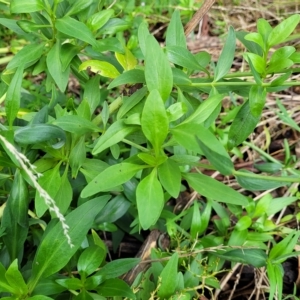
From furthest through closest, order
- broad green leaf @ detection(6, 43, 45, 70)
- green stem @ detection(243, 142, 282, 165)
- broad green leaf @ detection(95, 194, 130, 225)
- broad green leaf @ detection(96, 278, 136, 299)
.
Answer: green stem @ detection(243, 142, 282, 165)
broad green leaf @ detection(95, 194, 130, 225)
broad green leaf @ detection(6, 43, 45, 70)
broad green leaf @ detection(96, 278, 136, 299)

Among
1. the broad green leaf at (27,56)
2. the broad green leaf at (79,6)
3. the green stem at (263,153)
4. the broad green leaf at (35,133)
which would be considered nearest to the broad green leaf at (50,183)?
the broad green leaf at (35,133)

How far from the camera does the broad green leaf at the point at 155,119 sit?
0.86 metres

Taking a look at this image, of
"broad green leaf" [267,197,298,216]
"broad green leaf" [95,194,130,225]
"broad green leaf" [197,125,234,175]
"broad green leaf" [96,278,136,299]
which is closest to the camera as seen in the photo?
"broad green leaf" [197,125,234,175]

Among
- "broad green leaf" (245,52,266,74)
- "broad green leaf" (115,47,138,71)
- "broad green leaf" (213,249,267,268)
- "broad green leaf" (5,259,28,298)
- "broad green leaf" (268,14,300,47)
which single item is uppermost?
"broad green leaf" (268,14,300,47)

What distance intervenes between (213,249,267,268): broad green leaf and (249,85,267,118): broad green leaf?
0.44 metres

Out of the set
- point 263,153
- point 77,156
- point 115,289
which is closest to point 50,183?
point 77,156

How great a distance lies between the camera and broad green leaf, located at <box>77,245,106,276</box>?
1.05 metres

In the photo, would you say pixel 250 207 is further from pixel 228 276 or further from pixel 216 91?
pixel 216 91

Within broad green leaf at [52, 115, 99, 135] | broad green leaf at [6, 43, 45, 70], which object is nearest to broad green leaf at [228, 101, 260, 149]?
broad green leaf at [52, 115, 99, 135]

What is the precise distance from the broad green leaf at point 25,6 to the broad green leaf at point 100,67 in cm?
18

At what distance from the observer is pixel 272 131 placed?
1.92m

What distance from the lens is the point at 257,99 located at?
3.25 feet

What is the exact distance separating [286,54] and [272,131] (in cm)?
99

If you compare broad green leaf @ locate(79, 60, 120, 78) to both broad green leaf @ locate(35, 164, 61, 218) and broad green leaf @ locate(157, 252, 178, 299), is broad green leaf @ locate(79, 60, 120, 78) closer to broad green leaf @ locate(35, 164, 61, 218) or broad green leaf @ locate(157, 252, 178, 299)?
broad green leaf @ locate(35, 164, 61, 218)
